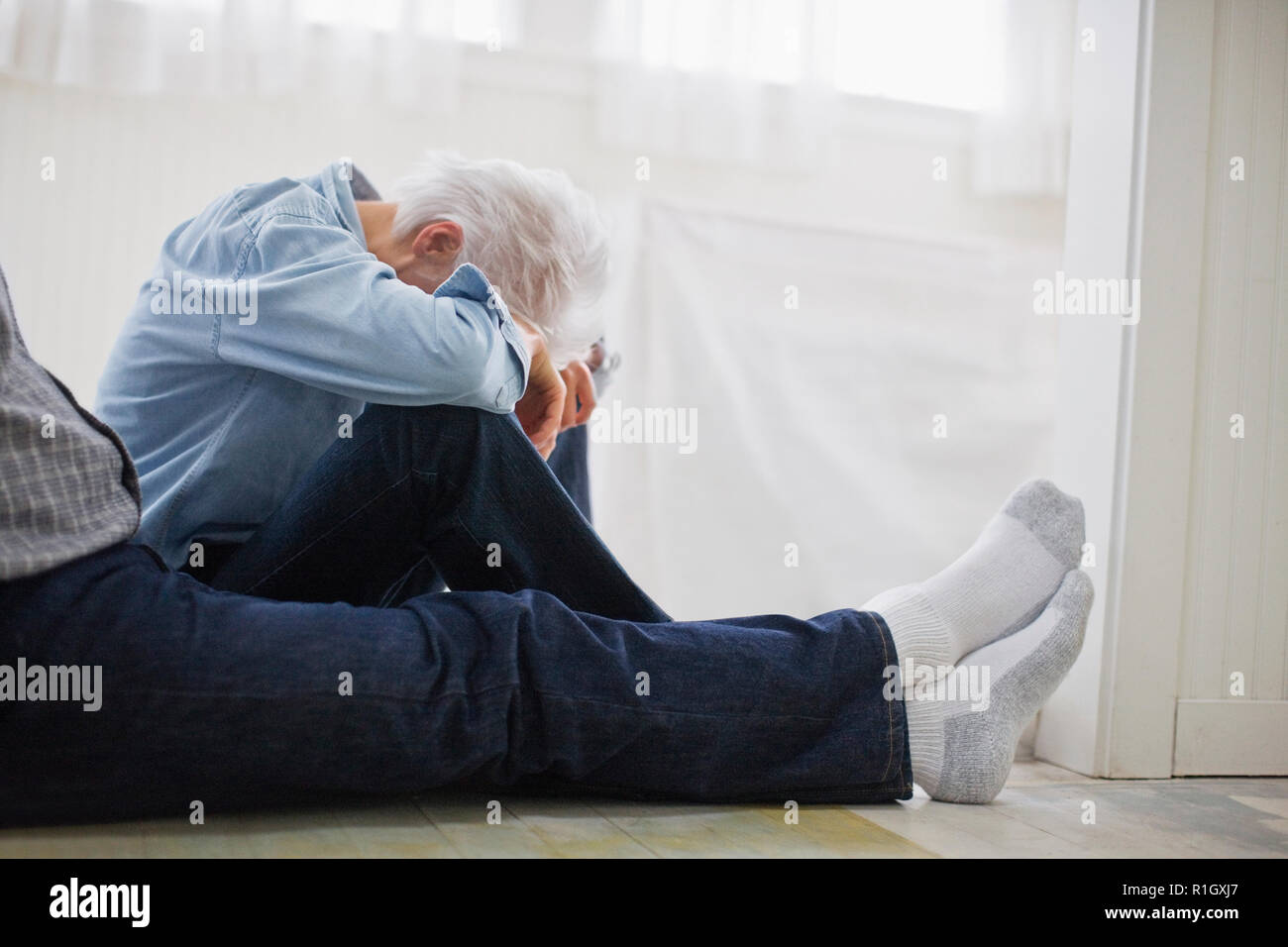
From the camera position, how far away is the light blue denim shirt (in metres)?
0.85

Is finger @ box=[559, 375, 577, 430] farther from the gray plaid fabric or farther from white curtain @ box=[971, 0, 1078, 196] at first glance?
white curtain @ box=[971, 0, 1078, 196]

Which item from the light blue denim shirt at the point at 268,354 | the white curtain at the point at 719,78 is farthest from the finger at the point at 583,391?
the white curtain at the point at 719,78

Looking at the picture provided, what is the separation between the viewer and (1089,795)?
41.8 inches

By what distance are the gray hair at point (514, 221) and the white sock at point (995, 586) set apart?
0.44 m

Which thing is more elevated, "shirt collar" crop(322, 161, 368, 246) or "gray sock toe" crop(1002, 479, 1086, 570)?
"shirt collar" crop(322, 161, 368, 246)

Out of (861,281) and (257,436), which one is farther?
(861,281)

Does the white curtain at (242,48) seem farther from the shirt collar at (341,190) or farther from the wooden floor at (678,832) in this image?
the wooden floor at (678,832)

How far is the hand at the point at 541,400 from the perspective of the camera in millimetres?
1043

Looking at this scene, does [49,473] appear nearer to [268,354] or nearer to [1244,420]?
[268,354]

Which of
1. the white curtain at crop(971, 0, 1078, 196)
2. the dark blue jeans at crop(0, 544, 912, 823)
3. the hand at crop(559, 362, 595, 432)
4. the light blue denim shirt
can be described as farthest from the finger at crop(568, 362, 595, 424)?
the white curtain at crop(971, 0, 1078, 196)

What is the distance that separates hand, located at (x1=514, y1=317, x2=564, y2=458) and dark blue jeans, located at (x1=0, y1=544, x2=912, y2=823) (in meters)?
0.24
